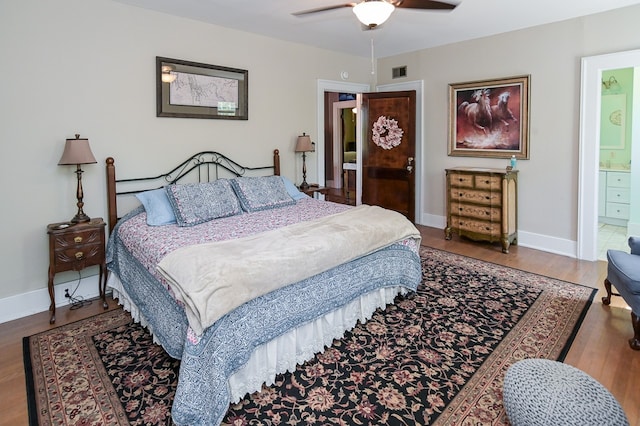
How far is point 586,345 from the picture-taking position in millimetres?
2631

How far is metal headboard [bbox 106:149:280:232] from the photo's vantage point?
3.63 meters

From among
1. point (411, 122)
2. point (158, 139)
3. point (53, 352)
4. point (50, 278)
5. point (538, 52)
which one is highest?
point (538, 52)

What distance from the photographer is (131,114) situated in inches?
148

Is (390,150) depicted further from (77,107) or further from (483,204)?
(77,107)

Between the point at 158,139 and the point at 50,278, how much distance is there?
1655 millimetres

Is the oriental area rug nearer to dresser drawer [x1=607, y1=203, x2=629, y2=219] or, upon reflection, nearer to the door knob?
the door knob

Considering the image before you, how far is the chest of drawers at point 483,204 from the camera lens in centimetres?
466

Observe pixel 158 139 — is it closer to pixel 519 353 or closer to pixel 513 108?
pixel 519 353

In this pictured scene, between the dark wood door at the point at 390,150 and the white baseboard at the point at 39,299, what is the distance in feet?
13.5

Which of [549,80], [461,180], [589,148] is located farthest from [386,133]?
[589,148]

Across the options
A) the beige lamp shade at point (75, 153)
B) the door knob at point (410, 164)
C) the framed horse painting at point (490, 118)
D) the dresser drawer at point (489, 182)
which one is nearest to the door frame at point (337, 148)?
the door knob at point (410, 164)

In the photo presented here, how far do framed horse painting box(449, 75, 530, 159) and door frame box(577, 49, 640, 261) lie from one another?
0.63 m

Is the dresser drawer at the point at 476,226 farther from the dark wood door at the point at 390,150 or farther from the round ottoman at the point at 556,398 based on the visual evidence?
the round ottoman at the point at 556,398

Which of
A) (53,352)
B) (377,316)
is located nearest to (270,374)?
(377,316)
